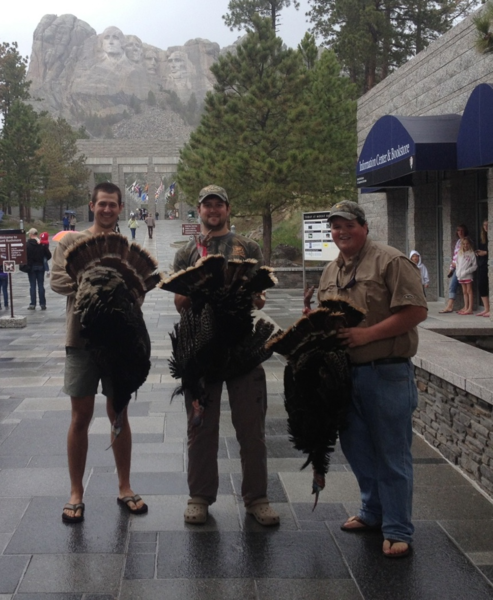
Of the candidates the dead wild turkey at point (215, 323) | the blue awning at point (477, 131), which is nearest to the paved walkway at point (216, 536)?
the dead wild turkey at point (215, 323)

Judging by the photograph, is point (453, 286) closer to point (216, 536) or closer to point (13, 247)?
point (13, 247)

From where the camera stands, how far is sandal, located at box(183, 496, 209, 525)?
4082mm

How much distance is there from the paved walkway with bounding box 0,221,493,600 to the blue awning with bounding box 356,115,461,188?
772 centimetres

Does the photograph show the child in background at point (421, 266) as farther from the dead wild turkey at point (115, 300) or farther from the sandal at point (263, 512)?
the dead wild turkey at point (115, 300)

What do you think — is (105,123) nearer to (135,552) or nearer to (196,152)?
(196,152)

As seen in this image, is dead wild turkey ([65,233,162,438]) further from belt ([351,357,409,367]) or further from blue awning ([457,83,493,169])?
blue awning ([457,83,493,169])

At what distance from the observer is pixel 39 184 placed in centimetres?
5491

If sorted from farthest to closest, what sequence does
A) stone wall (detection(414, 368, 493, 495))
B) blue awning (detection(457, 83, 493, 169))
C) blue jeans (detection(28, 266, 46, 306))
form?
blue jeans (detection(28, 266, 46, 306)), blue awning (detection(457, 83, 493, 169)), stone wall (detection(414, 368, 493, 495))

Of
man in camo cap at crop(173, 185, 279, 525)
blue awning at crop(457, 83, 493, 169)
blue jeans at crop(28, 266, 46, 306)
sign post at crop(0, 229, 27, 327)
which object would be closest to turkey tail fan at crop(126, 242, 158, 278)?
man in camo cap at crop(173, 185, 279, 525)

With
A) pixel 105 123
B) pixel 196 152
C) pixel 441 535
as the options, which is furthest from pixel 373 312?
pixel 105 123

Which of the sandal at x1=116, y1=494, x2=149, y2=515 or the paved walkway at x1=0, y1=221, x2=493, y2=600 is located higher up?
the sandal at x1=116, y1=494, x2=149, y2=515

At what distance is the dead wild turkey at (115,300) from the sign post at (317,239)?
1362 cm

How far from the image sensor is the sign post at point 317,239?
1750 cm

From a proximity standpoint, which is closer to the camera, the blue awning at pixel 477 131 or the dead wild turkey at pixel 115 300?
the dead wild turkey at pixel 115 300
